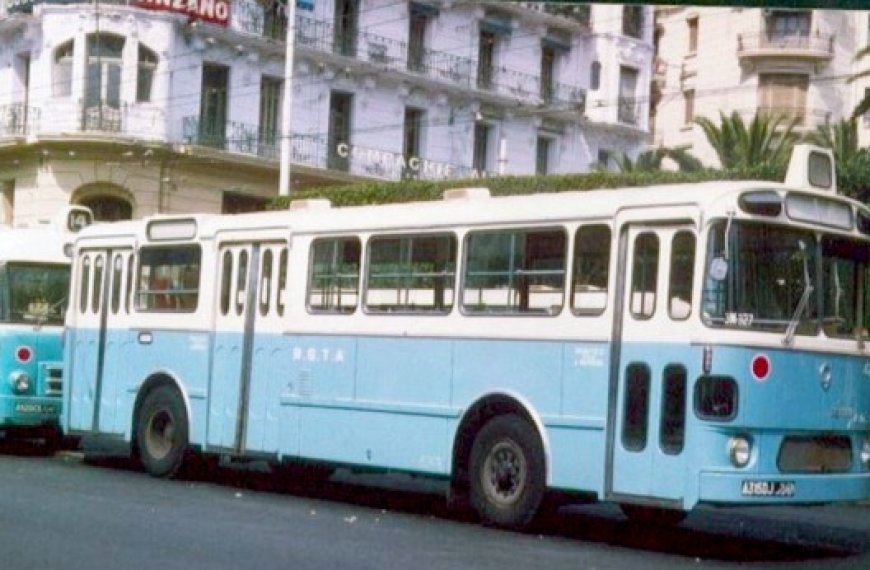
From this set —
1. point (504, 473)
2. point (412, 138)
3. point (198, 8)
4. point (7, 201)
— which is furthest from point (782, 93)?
point (504, 473)

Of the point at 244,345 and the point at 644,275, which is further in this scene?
the point at 244,345

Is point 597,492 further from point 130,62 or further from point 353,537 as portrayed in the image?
point 130,62

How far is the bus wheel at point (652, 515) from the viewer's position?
13.8 m

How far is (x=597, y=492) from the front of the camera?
39.4 ft

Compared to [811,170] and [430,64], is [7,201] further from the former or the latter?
[811,170]

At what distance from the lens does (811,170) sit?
496 inches

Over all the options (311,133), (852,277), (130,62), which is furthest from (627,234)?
(311,133)

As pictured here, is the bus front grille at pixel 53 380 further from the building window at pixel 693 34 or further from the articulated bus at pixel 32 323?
the building window at pixel 693 34

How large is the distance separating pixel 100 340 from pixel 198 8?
21.6 meters

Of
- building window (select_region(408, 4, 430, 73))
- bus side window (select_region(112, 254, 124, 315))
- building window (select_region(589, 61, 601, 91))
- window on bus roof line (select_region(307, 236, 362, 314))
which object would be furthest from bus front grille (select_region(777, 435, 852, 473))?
building window (select_region(589, 61, 601, 91))

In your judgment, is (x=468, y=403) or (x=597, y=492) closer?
(x=597, y=492)

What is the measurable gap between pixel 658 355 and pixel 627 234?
3.66 ft

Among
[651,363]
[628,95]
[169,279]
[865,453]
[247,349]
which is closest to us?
[651,363]

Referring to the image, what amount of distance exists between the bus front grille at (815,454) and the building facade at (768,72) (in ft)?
147
